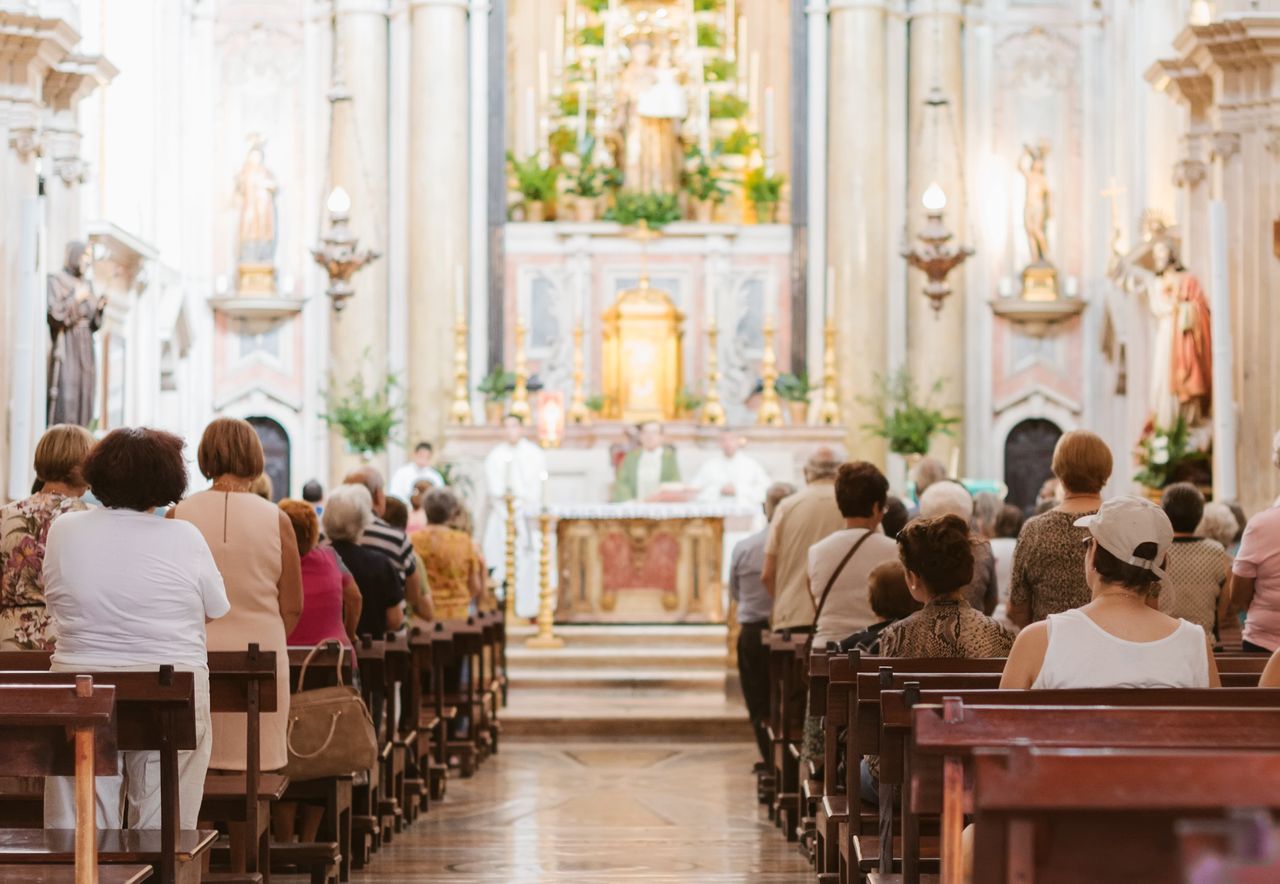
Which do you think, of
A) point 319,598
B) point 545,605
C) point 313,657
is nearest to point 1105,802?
point 313,657

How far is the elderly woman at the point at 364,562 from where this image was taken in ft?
24.6

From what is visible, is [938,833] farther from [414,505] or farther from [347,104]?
[347,104]

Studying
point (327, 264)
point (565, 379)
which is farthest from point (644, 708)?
point (565, 379)

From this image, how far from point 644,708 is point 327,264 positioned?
12.5 feet

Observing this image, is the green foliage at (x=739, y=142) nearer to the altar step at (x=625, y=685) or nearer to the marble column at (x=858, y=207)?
the marble column at (x=858, y=207)

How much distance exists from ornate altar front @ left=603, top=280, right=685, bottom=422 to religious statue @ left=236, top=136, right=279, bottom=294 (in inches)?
131

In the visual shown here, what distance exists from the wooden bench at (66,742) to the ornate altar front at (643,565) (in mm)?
9333

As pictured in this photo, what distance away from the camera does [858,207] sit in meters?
18.1

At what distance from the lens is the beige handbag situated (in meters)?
6.14

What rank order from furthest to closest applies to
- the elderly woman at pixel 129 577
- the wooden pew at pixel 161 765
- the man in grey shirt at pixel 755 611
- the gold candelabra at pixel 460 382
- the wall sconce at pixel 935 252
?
the gold candelabra at pixel 460 382
the wall sconce at pixel 935 252
the man in grey shirt at pixel 755 611
the elderly woman at pixel 129 577
the wooden pew at pixel 161 765

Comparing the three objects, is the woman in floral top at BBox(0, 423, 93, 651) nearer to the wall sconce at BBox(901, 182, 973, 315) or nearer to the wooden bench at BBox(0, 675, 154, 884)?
the wooden bench at BBox(0, 675, 154, 884)

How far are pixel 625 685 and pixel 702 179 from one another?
7.39 m

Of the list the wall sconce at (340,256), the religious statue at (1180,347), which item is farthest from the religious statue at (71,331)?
the religious statue at (1180,347)

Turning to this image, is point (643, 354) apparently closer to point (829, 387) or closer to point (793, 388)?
point (793, 388)
